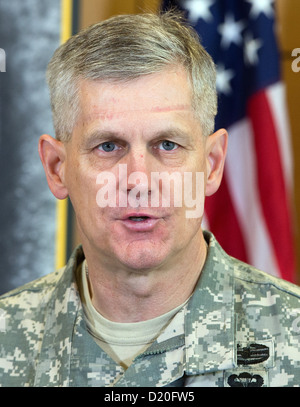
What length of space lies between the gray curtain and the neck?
99cm

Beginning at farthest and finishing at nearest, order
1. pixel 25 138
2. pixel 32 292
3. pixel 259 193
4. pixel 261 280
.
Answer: pixel 25 138 → pixel 259 193 → pixel 32 292 → pixel 261 280

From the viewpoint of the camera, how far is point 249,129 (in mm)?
2182

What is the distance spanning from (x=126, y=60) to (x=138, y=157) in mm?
173

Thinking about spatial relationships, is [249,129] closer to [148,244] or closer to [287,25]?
[287,25]

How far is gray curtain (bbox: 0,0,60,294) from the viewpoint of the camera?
2230 mm

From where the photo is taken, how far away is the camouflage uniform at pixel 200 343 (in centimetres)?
124

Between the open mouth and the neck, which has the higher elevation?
the open mouth

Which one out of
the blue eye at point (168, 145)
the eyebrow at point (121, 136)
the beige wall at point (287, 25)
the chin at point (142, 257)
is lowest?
the chin at point (142, 257)

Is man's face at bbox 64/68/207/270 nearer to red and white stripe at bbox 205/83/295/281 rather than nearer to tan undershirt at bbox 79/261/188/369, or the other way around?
tan undershirt at bbox 79/261/188/369

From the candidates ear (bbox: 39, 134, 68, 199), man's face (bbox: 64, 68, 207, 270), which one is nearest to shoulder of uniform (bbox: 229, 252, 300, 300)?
man's face (bbox: 64, 68, 207, 270)

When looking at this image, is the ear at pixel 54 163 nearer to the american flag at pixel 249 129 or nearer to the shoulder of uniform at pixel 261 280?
the shoulder of uniform at pixel 261 280

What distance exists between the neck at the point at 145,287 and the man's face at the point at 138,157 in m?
0.03

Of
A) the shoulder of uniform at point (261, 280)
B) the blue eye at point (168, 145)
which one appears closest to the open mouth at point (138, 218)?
the blue eye at point (168, 145)

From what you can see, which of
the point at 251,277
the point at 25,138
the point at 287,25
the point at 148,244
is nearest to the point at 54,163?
the point at 148,244
